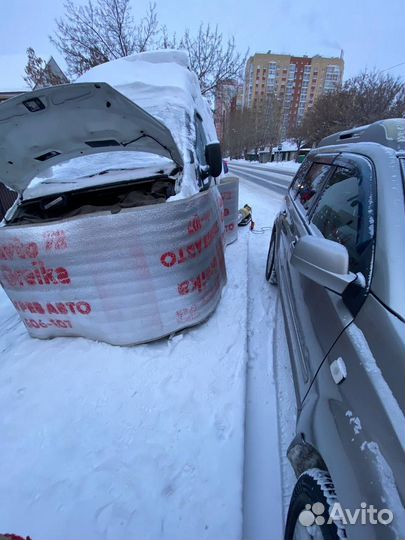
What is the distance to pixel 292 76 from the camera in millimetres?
68812

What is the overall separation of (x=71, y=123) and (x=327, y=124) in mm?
28172

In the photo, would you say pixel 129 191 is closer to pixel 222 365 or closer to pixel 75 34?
pixel 222 365

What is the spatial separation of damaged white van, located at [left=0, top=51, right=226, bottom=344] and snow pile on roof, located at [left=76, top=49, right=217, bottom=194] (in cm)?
76

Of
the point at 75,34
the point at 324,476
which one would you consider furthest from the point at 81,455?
the point at 75,34

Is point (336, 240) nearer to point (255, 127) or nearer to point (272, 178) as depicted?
point (272, 178)

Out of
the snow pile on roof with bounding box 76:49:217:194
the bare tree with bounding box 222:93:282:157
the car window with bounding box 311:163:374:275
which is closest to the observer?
the car window with bounding box 311:163:374:275

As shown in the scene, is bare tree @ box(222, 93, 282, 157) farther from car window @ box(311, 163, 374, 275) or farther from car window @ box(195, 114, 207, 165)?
car window @ box(311, 163, 374, 275)

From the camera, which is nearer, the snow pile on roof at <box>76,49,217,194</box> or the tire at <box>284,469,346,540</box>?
the tire at <box>284,469,346,540</box>

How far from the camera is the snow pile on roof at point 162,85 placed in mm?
3498

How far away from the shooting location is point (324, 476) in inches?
39.2

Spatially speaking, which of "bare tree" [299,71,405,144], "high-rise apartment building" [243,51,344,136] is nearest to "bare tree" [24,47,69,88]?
"bare tree" [299,71,405,144]

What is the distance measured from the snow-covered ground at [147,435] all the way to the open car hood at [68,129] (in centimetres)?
169

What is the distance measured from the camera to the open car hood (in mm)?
1813

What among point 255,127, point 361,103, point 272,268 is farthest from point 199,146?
point 255,127
